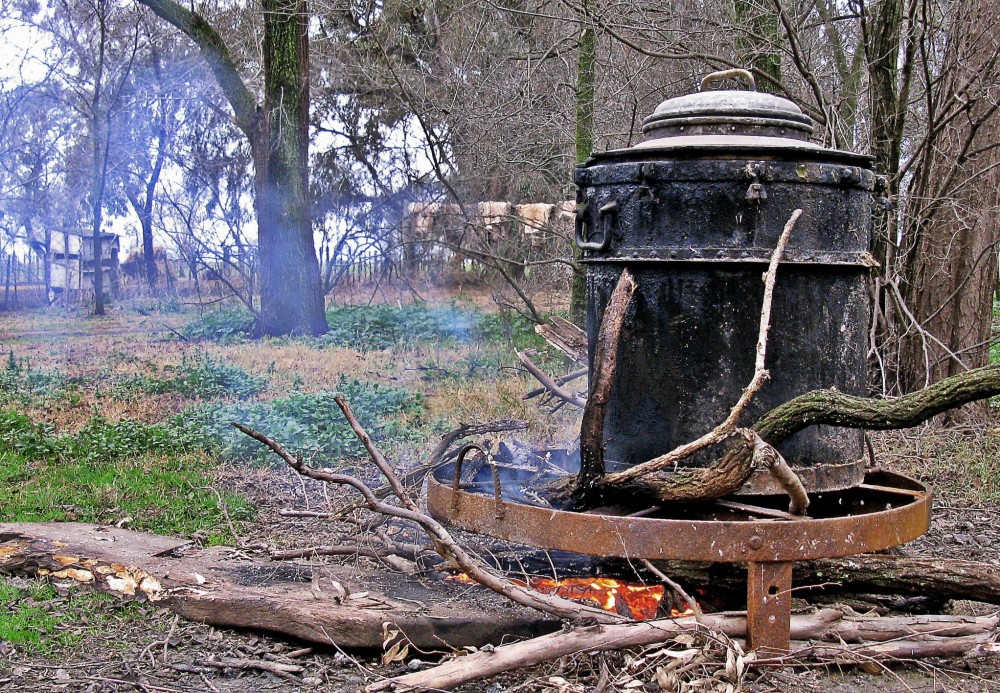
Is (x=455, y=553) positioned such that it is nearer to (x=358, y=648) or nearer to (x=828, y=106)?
(x=358, y=648)

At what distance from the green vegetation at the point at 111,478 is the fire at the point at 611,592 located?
6.77 ft

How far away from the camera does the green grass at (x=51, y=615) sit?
384 cm

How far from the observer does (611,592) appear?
3.96 meters

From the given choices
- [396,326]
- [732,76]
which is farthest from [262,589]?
[396,326]

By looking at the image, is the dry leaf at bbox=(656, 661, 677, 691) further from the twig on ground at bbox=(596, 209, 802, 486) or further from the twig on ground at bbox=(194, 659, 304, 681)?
the twig on ground at bbox=(194, 659, 304, 681)

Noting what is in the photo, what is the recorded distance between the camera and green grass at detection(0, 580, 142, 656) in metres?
3.84

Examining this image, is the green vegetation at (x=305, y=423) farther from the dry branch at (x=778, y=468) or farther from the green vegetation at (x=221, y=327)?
the green vegetation at (x=221, y=327)

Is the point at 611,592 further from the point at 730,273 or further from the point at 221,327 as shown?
the point at 221,327

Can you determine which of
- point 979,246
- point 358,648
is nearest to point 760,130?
point 358,648

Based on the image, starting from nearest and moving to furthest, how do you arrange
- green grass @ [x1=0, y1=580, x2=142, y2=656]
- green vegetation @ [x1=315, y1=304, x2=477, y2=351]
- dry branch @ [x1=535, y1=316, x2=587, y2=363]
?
green grass @ [x1=0, y1=580, x2=142, y2=656] < dry branch @ [x1=535, y1=316, x2=587, y2=363] < green vegetation @ [x1=315, y1=304, x2=477, y2=351]

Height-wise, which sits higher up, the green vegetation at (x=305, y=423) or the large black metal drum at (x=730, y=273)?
the large black metal drum at (x=730, y=273)

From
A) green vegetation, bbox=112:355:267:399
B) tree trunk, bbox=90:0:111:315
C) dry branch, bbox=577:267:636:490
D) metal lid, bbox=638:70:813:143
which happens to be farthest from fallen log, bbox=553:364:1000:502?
tree trunk, bbox=90:0:111:315

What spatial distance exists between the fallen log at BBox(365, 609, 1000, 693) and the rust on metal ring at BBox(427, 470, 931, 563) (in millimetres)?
255

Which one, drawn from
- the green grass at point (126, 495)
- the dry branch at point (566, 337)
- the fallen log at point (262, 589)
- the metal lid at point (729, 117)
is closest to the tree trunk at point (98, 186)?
the green grass at point (126, 495)
